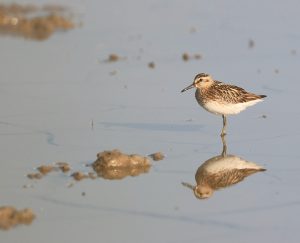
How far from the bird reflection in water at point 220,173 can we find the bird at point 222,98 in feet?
4.48

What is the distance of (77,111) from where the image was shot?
46.9ft

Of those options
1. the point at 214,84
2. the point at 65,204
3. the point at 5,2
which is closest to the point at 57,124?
the point at 214,84

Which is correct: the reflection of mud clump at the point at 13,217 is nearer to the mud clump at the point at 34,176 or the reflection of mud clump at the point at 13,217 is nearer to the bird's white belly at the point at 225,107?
the mud clump at the point at 34,176

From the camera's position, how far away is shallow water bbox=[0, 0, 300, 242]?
9836mm

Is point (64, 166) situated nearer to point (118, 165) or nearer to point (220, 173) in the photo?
point (118, 165)

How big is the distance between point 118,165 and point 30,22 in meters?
9.41

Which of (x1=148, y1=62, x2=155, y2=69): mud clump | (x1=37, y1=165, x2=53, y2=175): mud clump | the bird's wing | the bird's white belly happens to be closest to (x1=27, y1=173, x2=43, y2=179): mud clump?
(x1=37, y1=165, x2=53, y2=175): mud clump

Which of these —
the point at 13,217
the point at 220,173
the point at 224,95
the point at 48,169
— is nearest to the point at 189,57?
the point at 224,95

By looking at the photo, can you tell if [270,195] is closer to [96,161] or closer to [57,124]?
[96,161]

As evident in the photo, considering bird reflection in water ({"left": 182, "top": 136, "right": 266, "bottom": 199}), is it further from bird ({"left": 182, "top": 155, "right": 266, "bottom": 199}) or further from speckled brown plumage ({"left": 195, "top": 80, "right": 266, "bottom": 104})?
speckled brown plumage ({"left": 195, "top": 80, "right": 266, "bottom": 104})

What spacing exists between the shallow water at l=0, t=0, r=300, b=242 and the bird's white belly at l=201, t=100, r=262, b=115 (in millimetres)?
334

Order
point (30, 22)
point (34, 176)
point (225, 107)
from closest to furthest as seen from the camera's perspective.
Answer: point (34, 176)
point (225, 107)
point (30, 22)

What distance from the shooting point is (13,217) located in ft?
31.4

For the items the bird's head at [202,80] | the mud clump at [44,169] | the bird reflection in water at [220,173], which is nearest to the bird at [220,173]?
the bird reflection in water at [220,173]
